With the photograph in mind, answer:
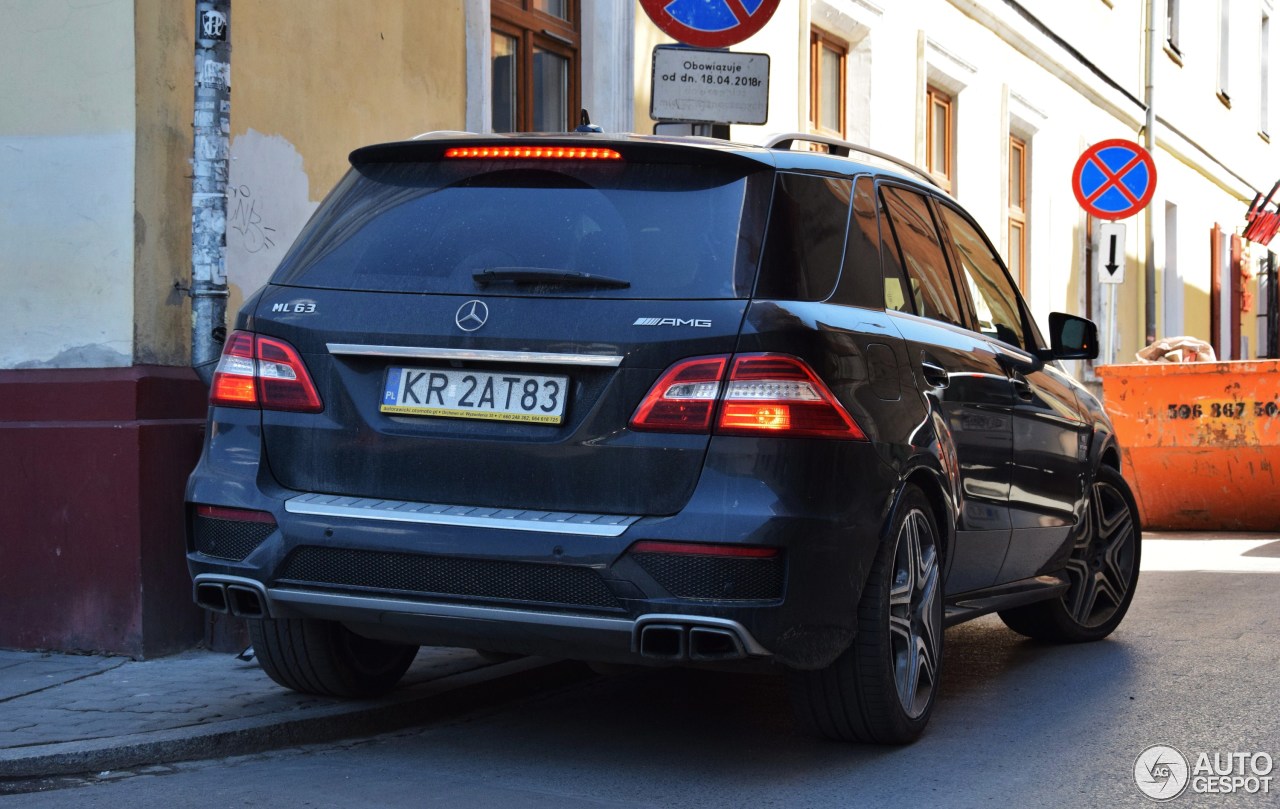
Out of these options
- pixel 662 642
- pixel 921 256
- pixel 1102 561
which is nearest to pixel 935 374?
pixel 921 256

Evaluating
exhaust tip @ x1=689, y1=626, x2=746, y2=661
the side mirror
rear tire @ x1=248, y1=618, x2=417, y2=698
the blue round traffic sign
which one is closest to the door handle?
exhaust tip @ x1=689, y1=626, x2=746, y2=661

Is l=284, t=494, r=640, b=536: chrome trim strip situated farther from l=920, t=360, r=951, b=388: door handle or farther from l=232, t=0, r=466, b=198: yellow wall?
l=232, t=0, r=466, b=198: yellow wall

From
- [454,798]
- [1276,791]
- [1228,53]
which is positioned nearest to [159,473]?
[454,798]

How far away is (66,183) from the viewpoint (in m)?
6.69

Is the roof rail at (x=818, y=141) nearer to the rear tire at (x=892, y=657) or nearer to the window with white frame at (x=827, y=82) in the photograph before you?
the rear tire at (x=892, y=657)

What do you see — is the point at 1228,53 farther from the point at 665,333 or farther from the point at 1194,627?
the point at 665,333

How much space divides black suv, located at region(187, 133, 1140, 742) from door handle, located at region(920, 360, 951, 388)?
1.3 inches

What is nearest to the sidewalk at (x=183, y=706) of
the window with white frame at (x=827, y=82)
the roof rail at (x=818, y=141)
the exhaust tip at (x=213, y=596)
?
the exhaust tip at (x=213, y=596)

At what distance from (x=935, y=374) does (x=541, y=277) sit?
141cm

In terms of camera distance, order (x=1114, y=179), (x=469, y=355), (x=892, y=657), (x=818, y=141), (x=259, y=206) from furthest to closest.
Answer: (x=1114, y=179)
(x=259, y=206)
(x=818, y=141)
(x=892, y=657)
(x=469, y=355)

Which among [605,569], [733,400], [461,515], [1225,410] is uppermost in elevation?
[733,400]

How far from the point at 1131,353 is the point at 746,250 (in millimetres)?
18935

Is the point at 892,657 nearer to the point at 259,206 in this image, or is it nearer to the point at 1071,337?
the point at 1071,337

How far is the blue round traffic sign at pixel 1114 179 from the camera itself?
49.8 feet
